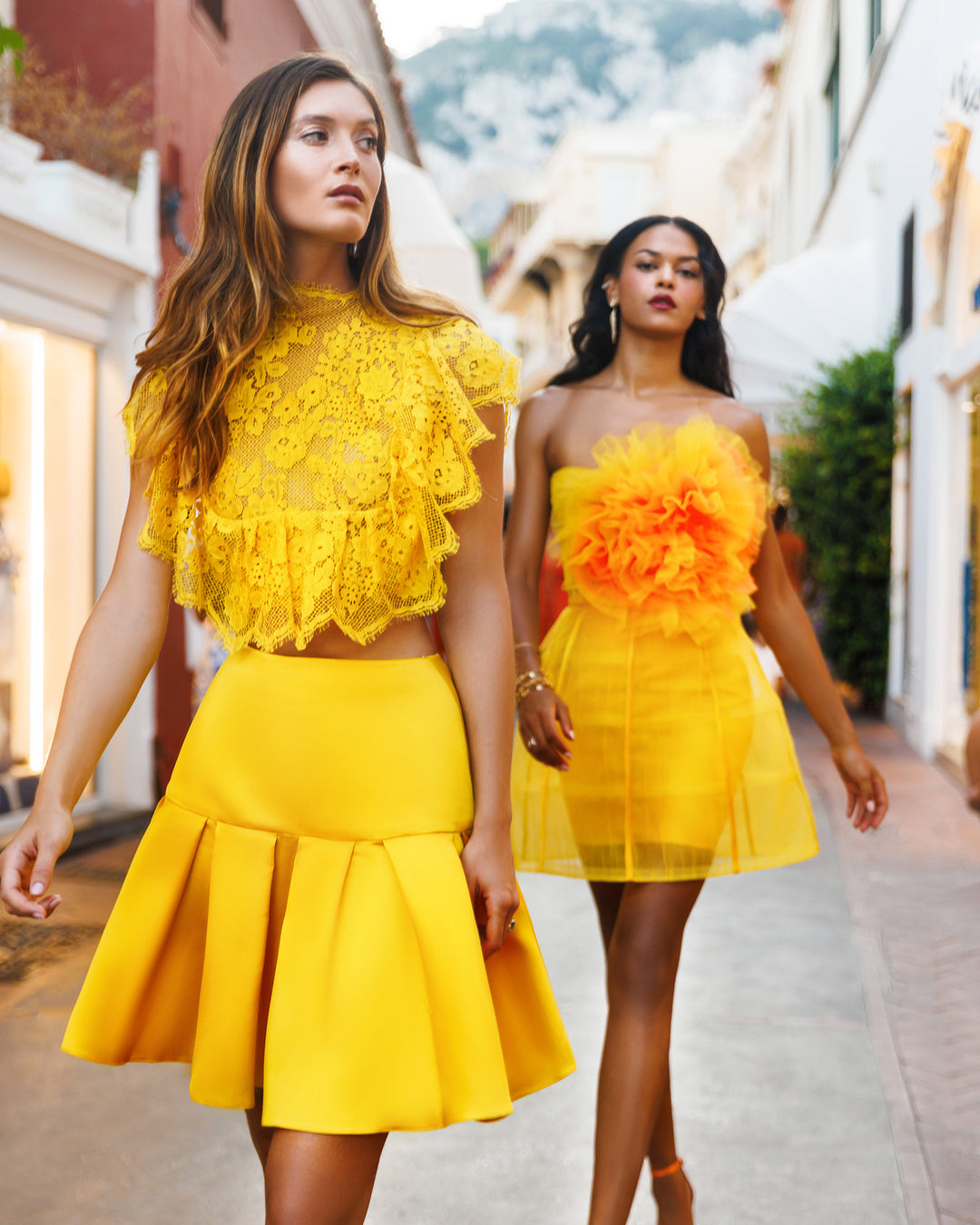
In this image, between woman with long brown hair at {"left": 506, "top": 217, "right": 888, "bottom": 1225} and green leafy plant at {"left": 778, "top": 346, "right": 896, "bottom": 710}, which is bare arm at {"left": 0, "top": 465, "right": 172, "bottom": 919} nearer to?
woman with long brown hair at {"left": 506, "top": 217, "right": 888, "bottom": 1225}

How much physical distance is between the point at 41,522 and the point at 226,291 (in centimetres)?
619

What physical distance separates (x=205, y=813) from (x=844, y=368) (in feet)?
41.1

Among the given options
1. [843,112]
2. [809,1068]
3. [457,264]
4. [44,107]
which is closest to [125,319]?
[44,107]

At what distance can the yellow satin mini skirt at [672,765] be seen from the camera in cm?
277

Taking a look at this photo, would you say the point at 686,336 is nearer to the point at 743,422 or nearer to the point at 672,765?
the point at 743,422

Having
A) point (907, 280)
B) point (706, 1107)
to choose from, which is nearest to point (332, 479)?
point (706, 1107)

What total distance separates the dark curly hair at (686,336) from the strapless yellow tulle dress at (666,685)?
251 millimetres

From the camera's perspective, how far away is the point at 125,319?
7859mm

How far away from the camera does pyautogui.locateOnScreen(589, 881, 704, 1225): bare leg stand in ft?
8.49

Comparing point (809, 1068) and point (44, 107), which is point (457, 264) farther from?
point (809, 1068)

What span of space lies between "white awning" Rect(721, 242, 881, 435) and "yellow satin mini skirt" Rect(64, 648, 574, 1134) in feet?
40.3

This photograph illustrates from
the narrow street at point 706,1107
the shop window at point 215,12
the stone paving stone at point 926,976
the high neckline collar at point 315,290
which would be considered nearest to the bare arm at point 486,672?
the high neckline collar at point 315,290

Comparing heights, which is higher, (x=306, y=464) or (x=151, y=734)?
(x=306, y=464)

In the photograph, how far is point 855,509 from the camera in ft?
44.7
